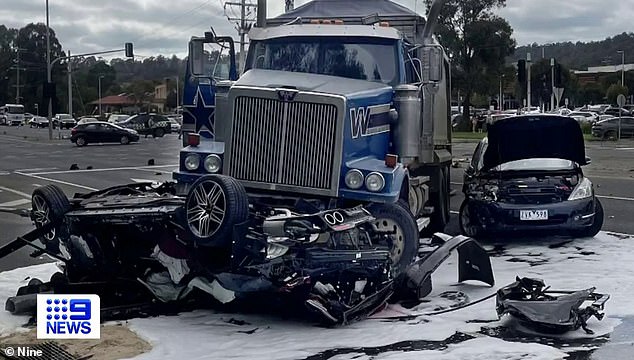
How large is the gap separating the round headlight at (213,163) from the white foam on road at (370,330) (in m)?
1.49

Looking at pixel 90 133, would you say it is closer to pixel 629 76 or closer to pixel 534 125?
pixel 534 125

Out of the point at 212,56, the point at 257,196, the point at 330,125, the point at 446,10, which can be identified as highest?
the point at 446,10

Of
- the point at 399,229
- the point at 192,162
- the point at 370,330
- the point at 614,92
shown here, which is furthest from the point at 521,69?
the point at 614,92

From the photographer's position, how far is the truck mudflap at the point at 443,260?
8617mm

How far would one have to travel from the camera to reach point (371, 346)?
7.20m

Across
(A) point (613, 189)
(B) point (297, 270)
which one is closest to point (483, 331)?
(B) point (297, 270)

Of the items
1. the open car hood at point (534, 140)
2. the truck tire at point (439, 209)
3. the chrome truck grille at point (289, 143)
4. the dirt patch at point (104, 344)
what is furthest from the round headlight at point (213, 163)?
the open car hood at point (534, 140)

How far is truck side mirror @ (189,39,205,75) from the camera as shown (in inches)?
431

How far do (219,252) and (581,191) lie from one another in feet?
21.6

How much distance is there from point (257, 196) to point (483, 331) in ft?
8.66

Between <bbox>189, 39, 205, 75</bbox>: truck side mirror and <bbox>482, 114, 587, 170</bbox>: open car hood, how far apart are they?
5.03m

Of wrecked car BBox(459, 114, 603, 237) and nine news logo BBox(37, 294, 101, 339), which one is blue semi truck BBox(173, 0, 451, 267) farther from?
nine news logo BBox(37, 294, 101, 339)

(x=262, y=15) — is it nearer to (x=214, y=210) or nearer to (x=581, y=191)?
(x=581, y=191)

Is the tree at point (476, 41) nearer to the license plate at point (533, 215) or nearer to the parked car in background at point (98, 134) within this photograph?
the parked car in background at point (98, 134)
